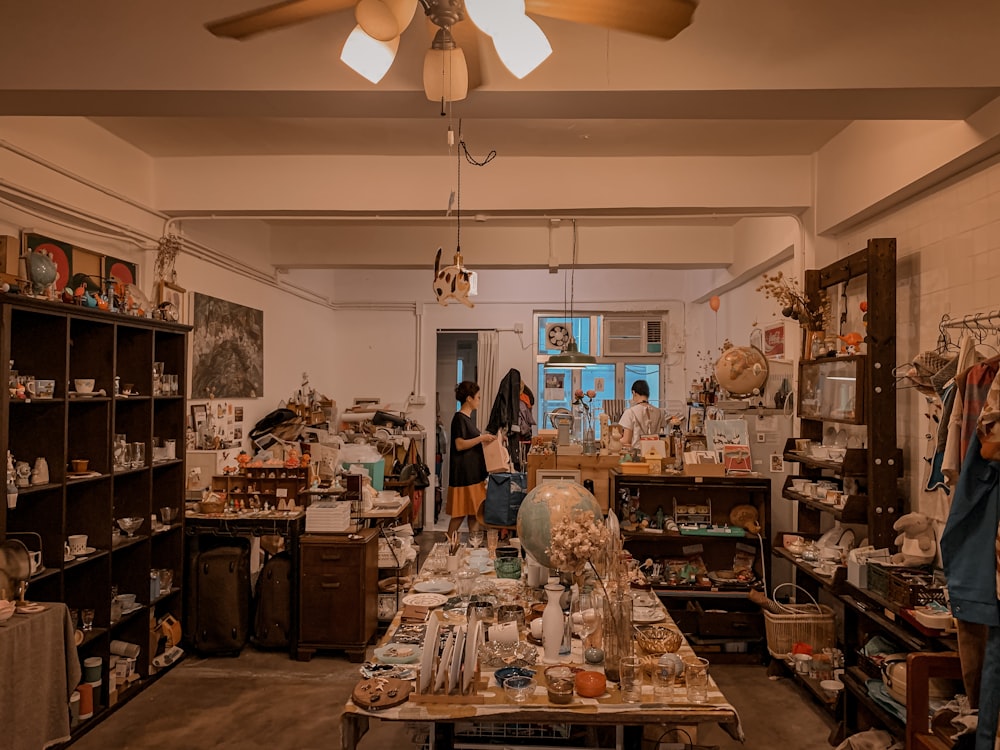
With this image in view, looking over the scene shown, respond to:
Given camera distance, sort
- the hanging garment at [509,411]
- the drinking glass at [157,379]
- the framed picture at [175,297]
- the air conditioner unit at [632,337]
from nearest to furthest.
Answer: the drinking glass at [157,379]
the framed picture at [175,297]
the hanging garment at [509,411]
the air conditioner unit at [632,337]

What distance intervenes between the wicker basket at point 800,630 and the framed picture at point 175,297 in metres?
4.60

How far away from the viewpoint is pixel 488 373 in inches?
366

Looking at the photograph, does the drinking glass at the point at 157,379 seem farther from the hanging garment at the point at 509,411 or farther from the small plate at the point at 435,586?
the hanging garment at the point at 509,411

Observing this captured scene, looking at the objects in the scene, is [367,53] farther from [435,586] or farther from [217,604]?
[217,604]

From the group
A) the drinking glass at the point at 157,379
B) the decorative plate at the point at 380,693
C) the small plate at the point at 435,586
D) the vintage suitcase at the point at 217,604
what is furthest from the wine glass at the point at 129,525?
the decorative plate at the point at 380,693

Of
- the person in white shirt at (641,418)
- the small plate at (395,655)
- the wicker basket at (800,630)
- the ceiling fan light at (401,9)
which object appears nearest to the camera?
the ceiling fan light at (401,9)

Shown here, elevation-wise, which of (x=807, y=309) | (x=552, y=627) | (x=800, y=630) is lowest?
(x=800, y=630)

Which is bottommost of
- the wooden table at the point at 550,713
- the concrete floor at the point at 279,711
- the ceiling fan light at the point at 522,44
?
the concrete floor at the point at 279,711

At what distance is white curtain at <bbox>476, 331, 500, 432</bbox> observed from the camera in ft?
30.5

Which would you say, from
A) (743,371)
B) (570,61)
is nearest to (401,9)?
(570,61)

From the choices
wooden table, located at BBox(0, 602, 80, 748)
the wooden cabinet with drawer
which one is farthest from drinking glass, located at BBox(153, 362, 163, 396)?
wooden table, located at BBox(0, 602, 80, 748)

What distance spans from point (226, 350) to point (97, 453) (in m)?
2.02

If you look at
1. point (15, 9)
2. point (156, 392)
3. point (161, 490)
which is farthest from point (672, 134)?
point (161, 490)

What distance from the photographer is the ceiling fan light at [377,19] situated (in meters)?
1.99
